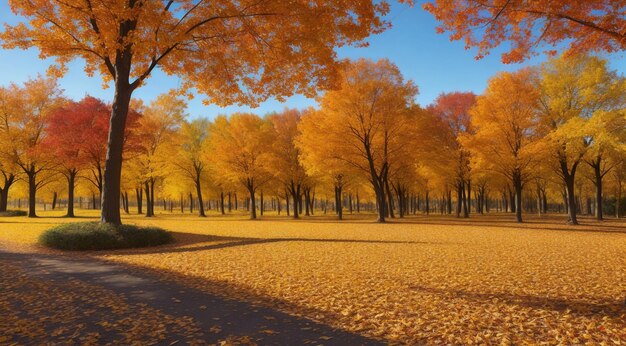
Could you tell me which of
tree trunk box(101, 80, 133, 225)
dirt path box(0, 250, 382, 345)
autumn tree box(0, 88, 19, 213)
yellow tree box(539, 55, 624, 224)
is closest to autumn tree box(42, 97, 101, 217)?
autumn tree box(0, 88, 19, 213)

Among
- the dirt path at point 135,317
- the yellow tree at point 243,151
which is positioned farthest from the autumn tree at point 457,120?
the dirt path at point 135,317

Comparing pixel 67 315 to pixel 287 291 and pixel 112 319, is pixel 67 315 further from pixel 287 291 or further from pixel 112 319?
pixel 287 291

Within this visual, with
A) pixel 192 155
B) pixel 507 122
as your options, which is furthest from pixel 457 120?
pixel 192 155

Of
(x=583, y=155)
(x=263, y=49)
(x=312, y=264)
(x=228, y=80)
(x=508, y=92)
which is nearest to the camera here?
(x=312, y=264)

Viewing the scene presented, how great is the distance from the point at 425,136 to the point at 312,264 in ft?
62.2

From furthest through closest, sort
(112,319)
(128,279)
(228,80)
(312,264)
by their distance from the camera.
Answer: (228,80) < (312,264) < (128,279) < (112,319)

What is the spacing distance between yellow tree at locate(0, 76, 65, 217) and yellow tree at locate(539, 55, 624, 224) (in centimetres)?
3670

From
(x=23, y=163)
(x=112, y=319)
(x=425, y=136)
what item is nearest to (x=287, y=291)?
(x=112, y=319)

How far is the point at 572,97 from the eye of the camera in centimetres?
2364

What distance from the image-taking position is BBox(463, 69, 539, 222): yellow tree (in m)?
24.4

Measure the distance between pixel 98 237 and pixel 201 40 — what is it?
287 inches

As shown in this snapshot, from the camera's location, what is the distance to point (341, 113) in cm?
2508

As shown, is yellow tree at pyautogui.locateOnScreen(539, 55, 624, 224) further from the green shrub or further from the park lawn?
the green shrub

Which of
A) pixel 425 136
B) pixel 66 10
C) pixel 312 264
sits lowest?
pixel 312 264
